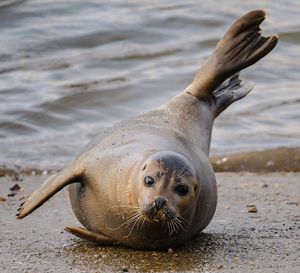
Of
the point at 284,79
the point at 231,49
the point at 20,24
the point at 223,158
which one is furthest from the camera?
the point at 20,24

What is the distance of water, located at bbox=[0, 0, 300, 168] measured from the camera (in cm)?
886

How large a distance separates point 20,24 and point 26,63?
1420 mm

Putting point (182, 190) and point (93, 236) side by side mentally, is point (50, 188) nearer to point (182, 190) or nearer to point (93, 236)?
point (93, 236)

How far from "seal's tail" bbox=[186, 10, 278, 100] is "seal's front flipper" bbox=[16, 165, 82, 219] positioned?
1.45 metres

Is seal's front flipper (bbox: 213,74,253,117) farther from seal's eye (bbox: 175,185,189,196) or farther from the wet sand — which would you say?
seal's eye (bbox: 175,185,189,196)

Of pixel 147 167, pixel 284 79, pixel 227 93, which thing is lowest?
pixel 284 79

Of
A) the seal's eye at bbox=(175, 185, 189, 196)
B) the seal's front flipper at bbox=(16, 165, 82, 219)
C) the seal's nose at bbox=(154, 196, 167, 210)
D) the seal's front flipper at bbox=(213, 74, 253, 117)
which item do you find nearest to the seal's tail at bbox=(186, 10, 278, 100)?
the seal's front flipper at bbox=(213, 74, 253, 117)

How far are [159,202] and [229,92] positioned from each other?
2.36 metres

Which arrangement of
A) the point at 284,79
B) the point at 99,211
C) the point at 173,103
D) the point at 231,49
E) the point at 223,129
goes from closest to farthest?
the point at 99,211 → the point at 173,103 → the point at 231,49 → the point at 223,129 → the point at 284,79

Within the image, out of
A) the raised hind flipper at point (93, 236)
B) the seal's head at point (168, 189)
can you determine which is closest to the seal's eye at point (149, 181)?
the seal's head at point (168, 189)

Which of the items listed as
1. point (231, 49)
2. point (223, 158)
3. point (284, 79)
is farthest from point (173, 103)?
point (284, 79)

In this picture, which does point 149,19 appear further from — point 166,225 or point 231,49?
point 166,225

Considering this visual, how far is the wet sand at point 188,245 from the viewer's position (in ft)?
15.2

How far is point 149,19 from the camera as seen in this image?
42.3ft
